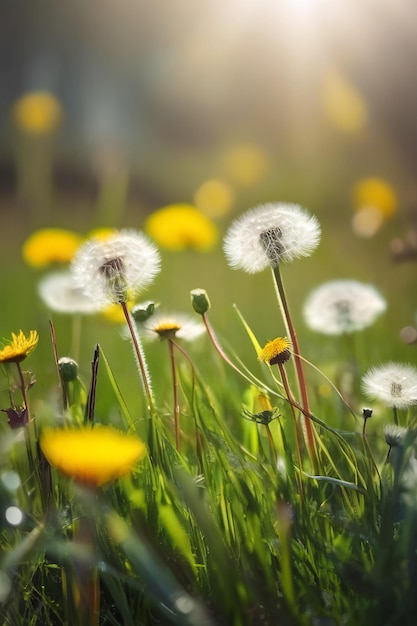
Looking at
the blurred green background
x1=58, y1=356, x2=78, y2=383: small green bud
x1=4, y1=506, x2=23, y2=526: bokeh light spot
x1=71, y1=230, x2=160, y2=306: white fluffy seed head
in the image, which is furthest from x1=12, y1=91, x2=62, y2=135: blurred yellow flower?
x1=4, y1=506, x2=23, y2=526: bokeh light spot

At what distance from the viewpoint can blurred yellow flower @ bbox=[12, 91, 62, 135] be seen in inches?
96.7

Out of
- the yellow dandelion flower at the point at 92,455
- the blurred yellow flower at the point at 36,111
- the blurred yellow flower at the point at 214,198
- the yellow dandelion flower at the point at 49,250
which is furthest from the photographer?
the blurred yellow flower at the point at 36,111

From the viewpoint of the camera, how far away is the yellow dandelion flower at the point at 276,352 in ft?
2.04

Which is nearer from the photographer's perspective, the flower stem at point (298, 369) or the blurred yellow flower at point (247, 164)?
the flower stem at point (298, 369)

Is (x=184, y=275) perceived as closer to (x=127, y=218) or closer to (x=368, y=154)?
(x=127, y=218)

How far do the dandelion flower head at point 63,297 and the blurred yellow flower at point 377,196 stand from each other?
44.4 inches

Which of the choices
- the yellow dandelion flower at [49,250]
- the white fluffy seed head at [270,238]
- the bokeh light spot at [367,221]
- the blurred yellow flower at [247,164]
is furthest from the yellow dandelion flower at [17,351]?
the blurred yellow flower at [247,164]

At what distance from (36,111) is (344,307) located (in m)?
1.76

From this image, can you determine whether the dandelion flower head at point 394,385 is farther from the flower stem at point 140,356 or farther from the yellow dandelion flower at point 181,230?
the yellow dandelion flower at point 181,230

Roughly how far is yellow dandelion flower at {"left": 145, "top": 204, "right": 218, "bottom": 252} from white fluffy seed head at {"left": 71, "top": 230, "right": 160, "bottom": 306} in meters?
0.95

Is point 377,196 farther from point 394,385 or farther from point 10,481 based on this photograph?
point 10,481

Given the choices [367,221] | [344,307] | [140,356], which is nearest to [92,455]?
[140,356]

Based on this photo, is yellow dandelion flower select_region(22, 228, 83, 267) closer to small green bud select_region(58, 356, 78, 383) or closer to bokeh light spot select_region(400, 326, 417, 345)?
bokeh light spot select_region(400, 326, 417, 345)

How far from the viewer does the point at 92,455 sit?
46 centimetres
